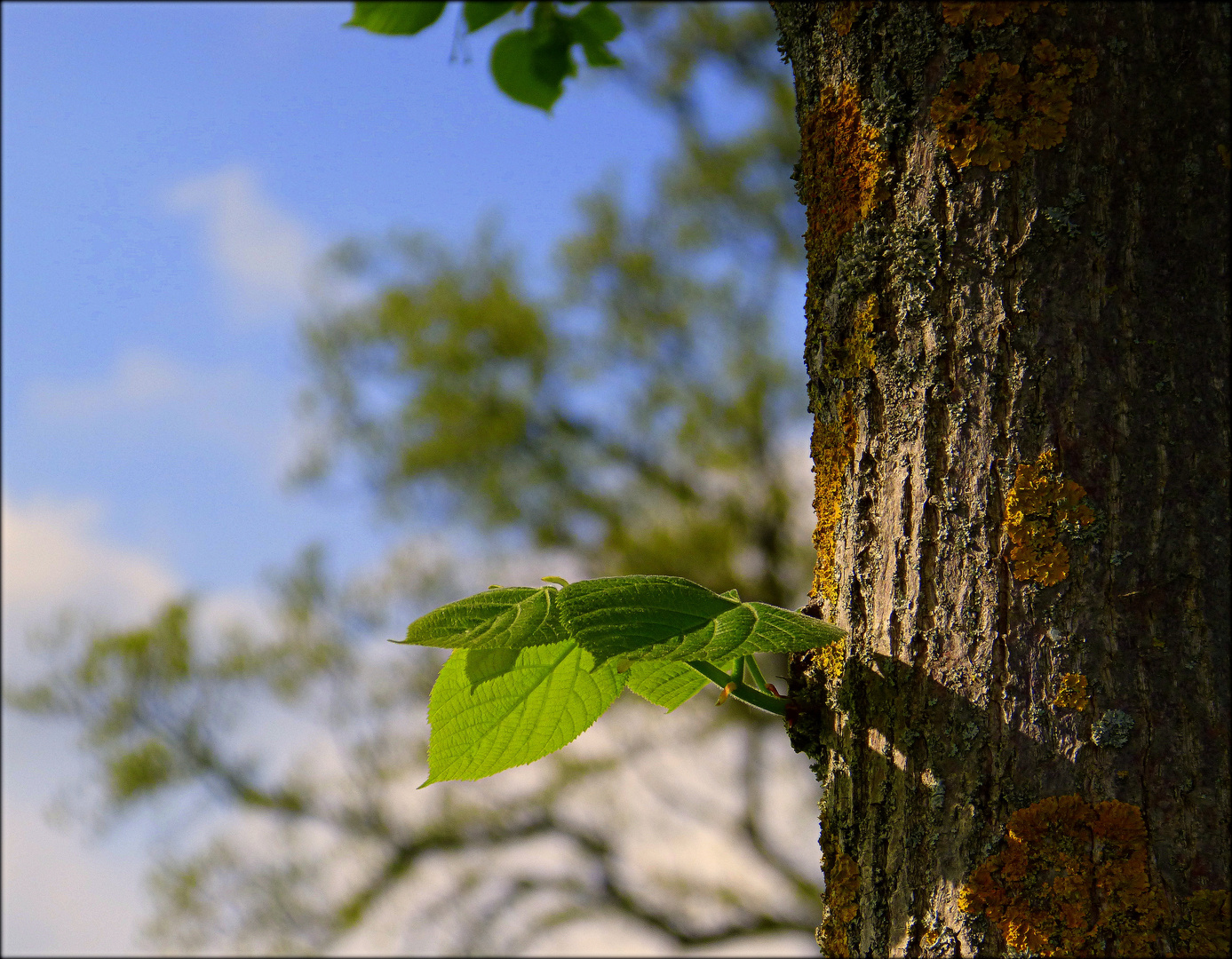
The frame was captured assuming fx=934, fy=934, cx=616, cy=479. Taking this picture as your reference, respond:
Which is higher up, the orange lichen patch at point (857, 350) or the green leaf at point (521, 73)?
Answer: the green leaf at point (521, 73)

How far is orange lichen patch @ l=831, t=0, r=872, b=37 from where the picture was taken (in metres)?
0.62

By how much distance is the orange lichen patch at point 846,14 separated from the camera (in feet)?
2.04

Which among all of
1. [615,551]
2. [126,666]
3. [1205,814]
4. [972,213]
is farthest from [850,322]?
[126,666]

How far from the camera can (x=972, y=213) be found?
1.83 ft

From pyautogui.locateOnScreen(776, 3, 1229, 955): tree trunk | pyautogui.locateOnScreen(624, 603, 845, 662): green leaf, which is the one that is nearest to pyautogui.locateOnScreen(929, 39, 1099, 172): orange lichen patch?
pyautogui.locateOnScreen(776, 3, 1229, 955): tree trunk

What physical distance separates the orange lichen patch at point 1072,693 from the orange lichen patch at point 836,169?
303 mm

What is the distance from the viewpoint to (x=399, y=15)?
2.46 ft

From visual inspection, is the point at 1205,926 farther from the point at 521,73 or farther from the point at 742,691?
the point at 521,73

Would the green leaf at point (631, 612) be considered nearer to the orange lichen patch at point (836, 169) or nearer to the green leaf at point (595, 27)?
the orange lichen patch at point (836, 169)

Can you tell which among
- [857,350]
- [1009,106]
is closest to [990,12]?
[1009,106]

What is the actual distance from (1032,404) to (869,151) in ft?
0.65

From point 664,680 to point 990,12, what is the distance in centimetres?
46

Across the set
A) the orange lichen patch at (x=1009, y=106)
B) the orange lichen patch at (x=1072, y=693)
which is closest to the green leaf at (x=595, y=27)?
the orange lichen patch at (x=1009, y=106)

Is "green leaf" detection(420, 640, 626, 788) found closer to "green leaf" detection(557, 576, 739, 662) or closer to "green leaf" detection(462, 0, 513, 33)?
"green leaf" detection(557, 576, 739, 662)
